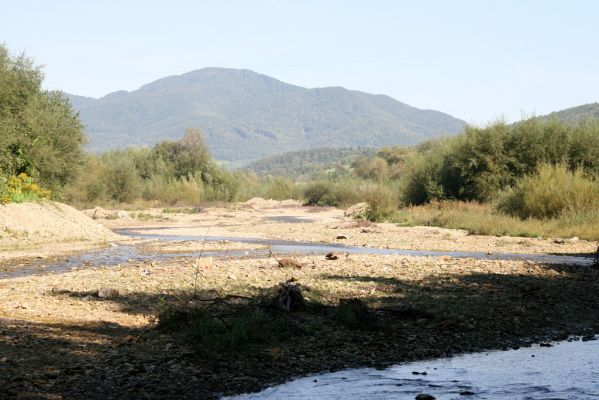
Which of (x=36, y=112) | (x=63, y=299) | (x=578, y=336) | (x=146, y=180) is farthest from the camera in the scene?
(x=146, y=180)

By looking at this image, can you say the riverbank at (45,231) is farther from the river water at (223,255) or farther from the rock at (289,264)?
the rock at (289,264)

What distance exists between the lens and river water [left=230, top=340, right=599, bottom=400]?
24.6 feet

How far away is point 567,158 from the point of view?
33469mm

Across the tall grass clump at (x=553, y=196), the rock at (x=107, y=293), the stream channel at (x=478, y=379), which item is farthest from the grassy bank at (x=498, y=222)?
the rock at (x=107, y=293)

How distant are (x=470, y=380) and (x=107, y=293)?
275 inches

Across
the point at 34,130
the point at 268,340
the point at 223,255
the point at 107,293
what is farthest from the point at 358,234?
the point at 268,340

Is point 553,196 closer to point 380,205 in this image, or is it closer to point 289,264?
point 380,205

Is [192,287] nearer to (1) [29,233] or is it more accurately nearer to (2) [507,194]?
(1) [29,233]

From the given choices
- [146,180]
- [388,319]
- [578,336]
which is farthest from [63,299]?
[146,180]

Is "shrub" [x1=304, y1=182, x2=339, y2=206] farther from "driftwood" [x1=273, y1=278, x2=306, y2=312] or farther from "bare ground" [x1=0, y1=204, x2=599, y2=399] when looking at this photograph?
"driftwood" [x1=273, y1=278, x2=306, y2=312]

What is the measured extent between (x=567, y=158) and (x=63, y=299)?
27.6 m

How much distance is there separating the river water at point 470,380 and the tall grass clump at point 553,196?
19215mm

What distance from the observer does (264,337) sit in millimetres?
9258

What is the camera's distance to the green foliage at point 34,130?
28109mm
